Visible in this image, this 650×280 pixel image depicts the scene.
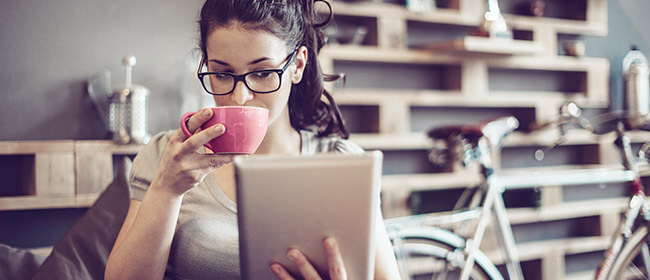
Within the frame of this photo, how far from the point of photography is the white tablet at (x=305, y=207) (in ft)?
2.17

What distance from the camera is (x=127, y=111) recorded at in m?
2.09

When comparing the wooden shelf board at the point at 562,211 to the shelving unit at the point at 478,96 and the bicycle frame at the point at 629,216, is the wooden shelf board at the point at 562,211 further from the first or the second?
the bicycle frame at the point at 629,216

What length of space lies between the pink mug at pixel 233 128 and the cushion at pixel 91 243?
758 mm

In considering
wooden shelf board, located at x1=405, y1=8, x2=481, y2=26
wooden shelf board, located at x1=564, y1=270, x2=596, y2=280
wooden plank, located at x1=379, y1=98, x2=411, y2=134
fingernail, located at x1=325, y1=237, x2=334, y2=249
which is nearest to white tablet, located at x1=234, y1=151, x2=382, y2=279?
fingernail, located at x1=325, y1=237, x2=334, y2=249

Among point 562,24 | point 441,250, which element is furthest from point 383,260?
point 562,24

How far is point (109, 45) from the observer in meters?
2.24

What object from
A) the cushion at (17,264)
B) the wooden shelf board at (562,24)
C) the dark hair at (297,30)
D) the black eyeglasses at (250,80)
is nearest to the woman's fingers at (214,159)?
the black eyeglasses at (250,80)

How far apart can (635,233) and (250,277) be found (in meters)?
1.98

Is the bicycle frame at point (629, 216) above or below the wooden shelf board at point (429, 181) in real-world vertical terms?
below

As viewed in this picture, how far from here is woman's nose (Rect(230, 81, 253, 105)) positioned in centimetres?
104

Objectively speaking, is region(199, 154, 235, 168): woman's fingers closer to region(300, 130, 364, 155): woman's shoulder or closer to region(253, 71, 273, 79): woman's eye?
region(253, 71, 273, 79): woman's eye

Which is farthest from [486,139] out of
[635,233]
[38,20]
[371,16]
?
[38,20]

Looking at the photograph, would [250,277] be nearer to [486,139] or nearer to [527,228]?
[486,139]

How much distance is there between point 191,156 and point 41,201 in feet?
4.71
